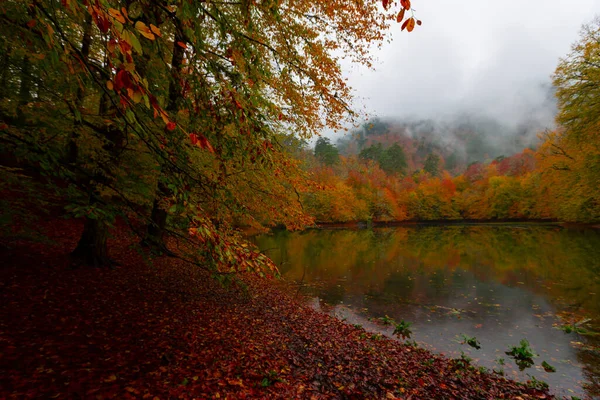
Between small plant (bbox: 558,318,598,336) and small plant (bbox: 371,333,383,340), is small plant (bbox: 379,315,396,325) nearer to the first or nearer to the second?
small plant (bbox: 371,333,383,340)

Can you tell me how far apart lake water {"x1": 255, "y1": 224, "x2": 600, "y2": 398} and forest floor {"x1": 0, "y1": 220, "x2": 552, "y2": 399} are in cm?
144

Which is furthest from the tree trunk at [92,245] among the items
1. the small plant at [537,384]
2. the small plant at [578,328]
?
the small plant at [578,328]

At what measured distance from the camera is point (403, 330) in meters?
8.23

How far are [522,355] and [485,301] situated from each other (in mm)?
4762

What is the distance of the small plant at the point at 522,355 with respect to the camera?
6402mm

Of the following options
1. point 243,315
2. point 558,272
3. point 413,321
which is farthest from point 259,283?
point 558,272

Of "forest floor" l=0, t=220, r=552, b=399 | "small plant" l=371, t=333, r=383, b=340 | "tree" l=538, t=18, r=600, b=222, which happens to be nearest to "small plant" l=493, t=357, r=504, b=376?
"forest floor" l=0, t=220, r=552, b=399

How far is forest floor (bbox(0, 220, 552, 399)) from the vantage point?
364 centimetres

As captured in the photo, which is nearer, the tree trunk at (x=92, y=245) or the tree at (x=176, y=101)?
the tree at (x=176, y=101)

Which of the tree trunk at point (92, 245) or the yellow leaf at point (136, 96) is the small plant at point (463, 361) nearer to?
the yellow leaf at point (136, 96)

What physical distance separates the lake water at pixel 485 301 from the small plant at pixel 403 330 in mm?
181

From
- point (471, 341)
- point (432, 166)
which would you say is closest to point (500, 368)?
point (471, 341)

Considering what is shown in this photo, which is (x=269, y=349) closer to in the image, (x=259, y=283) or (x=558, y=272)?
(x=259, y=283)

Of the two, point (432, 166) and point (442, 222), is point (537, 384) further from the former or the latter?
point (432, 166)
